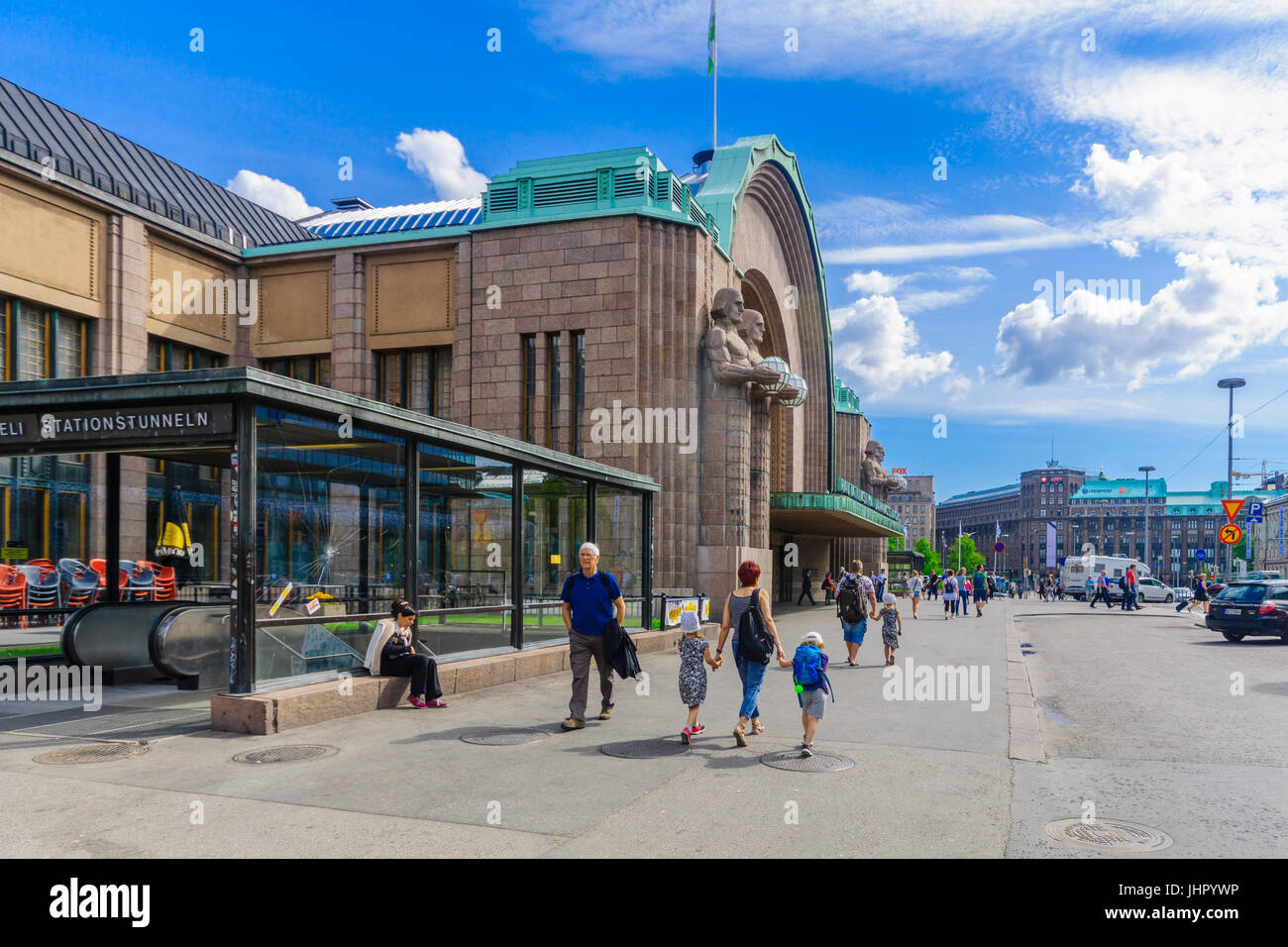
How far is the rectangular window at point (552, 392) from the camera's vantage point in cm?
2870

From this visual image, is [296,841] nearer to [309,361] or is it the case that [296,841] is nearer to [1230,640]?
[1230,640]

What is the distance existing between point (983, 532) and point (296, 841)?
205m

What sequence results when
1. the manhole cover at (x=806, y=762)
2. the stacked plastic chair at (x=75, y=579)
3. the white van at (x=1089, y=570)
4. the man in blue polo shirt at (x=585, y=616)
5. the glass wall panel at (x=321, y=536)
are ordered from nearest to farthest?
1. the manhole cover at (x=806, y=762)
2. the man in blue polo shirt at (x=585, y=616)
3. the glass wall panel at (x=321, y=536)
4. the stacked plastic chair at (x=75, y=579)
5. the white van at (x=1089, y=570)

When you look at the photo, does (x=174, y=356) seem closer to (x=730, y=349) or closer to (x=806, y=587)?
(x=730, y=349)

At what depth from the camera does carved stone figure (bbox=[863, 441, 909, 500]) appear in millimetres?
60531

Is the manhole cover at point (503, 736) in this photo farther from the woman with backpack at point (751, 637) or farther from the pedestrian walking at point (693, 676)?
the woman with backpack at point (751, 637)

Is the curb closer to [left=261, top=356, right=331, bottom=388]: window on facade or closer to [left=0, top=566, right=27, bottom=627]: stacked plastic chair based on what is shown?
[left=0, top=566, right=27, bottom=627]: stacked plastic chair

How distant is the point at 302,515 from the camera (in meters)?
10.4

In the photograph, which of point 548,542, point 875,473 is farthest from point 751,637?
point 875,473

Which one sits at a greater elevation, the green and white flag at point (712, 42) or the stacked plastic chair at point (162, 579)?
the green and white flag at point (712, 42)

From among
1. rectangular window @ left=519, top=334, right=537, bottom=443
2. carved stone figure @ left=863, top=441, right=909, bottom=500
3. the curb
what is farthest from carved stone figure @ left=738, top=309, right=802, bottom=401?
carved stone figure @ left=863, top=441, right=909, bottom=500

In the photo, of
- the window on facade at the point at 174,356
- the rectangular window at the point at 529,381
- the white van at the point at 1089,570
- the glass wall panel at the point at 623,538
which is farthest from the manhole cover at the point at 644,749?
the white van at the point at 1089,570

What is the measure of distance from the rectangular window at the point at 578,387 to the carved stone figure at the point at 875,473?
35.9 m

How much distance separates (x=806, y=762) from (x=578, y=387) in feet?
70.9
